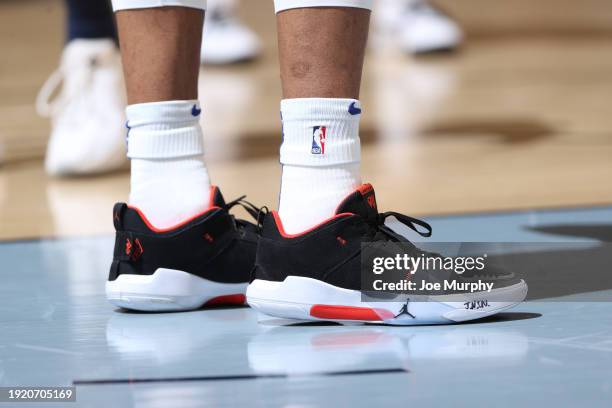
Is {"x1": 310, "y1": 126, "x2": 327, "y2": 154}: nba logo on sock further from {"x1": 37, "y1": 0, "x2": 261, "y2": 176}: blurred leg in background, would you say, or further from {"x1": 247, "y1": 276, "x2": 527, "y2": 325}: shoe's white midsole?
{"x1": 37, "y1": 0, "x2": 261, "y2": 176}: blurred leg in background

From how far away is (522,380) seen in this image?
82cm

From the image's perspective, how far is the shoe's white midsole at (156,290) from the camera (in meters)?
1.09

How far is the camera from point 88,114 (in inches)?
76.4

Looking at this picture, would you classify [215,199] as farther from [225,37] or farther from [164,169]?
[225,37]

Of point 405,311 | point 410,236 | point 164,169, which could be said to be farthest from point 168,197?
point 410,236

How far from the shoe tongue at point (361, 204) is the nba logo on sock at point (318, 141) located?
0.05m

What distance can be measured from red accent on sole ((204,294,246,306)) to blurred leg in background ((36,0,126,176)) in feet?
2.80

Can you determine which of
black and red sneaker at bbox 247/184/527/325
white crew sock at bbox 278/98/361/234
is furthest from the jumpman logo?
white crew sock at bbox 278/98/361/234

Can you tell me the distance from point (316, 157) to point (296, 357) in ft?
0.63

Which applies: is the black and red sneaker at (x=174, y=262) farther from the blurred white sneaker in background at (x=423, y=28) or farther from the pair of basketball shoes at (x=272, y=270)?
the blurred white sneaker in background at (x=423, y=28)

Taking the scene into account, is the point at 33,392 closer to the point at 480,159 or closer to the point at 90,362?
the point at 90,362

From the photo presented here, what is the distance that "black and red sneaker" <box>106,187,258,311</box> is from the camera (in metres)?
1.09

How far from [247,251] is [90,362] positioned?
252mm

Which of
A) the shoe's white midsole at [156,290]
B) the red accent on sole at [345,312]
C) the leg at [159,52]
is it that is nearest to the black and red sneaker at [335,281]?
the red accent on sole at [345,312]
